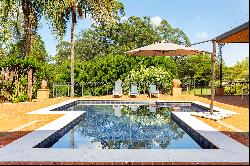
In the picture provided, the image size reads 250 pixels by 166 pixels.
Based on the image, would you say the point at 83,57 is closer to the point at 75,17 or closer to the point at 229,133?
the point at 75,17

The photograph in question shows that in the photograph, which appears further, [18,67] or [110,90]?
[110,90]

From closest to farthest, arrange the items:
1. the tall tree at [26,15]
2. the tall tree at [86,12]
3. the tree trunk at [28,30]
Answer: the tall tree at [26,15] < the tree trunk at [28,30] < the tall tree at [86,12]

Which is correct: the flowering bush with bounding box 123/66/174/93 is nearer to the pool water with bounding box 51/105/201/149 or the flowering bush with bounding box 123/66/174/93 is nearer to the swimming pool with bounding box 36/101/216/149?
the swimming pool with bounding box 36/101/216/149

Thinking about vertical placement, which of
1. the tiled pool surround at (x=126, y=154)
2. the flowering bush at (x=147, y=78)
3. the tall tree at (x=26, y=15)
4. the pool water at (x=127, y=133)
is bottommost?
the pool water at (x=127, y=133)

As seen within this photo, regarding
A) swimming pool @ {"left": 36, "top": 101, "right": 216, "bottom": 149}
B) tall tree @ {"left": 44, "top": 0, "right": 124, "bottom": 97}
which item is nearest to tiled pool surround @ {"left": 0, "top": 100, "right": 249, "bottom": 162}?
swimming pool @ {"left": 36, "top": 101, "right": 216, "bottom": 149}

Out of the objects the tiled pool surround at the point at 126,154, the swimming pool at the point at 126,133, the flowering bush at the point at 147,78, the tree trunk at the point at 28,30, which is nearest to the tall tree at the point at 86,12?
the tree trunk at the point at 28,30

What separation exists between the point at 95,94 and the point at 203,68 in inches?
841

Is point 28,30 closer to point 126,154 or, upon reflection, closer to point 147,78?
point 147,78

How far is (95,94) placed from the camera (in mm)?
23234

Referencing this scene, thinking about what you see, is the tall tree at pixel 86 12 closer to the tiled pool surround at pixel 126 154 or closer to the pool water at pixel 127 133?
the pool water at pixel 127 133

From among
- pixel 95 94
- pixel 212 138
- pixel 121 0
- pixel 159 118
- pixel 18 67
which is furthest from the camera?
pixel 121 0

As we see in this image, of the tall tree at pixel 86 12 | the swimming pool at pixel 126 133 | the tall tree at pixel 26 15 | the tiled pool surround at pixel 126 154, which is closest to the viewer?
the tiled pool surround at pixel 126 154

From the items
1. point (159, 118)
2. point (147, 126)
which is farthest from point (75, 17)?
point (147, 126)

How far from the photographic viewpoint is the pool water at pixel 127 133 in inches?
322
